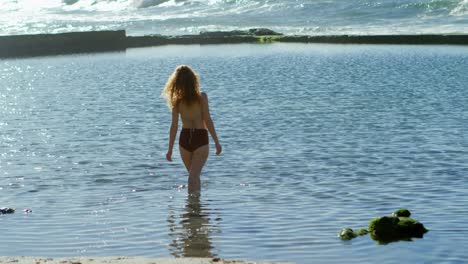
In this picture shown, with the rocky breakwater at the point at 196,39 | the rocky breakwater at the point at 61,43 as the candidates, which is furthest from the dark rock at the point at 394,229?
the rocky breakwater at the point at 196,39

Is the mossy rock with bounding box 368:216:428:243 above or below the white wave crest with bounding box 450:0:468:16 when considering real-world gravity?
above

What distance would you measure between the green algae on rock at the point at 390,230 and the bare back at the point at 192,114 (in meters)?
2.29

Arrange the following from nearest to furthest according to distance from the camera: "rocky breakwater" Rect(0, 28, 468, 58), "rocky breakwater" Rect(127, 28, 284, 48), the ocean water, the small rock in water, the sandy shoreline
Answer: the sandy shoreline, the small rock in water, "rocky breakwater" Rect(0, 28, 468, 58), "rocky breakwater" Rect(127, 28, 284, 48), the ocean water

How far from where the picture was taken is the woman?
11.7 meters

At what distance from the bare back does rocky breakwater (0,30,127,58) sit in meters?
45.9

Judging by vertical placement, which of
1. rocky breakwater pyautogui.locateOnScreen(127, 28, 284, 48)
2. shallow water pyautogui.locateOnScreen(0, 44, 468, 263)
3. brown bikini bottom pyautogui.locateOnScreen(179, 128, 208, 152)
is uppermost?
brown bikini bottom pyautogui.locateOnScreen(179, 128, 208, 152)

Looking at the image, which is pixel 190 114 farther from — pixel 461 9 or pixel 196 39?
pixel 461 9

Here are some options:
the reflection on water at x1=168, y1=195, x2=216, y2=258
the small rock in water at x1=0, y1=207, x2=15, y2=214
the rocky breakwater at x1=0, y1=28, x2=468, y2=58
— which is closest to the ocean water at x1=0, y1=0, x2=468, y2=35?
the rocky breakwater at x1=0, y1=28, x2=468, y2=58

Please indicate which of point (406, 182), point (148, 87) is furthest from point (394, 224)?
point (148, 87)

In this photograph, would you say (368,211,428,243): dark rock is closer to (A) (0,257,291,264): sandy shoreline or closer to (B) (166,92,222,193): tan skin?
(A) (0,257,291,264): sandy shoreline

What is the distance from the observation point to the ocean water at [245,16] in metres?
77.5

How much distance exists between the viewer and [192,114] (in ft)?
38.8

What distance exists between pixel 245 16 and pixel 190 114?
85.2 meters

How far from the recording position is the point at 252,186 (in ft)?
46.2
